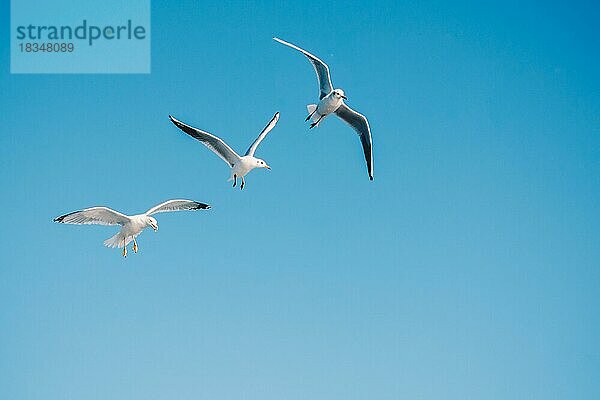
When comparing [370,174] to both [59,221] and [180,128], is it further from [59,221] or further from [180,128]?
[59,221]

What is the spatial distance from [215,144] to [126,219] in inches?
78.6

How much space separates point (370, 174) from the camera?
17953mm

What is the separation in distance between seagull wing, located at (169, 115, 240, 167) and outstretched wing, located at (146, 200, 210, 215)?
106 centimetres

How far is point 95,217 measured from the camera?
16.6 m

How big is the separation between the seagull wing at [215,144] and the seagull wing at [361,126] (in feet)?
7.70

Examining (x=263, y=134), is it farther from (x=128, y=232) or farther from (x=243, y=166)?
(x=128, y=232)

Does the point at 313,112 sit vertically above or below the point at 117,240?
above

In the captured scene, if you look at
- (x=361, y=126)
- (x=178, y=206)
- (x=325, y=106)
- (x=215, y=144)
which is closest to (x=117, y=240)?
(x=178, y=206)

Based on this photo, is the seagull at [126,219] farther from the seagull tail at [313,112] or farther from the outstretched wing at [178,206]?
the seagull tail at [313,112]

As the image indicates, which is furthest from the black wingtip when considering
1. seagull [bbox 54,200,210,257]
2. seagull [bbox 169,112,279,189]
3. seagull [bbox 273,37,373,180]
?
seagull [bbox 273,37,373,180]

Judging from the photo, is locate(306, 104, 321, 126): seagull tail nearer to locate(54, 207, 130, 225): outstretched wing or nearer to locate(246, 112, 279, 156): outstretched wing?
locate(246, 112, 279, 156): outstretched wing

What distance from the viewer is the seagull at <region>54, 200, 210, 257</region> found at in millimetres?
16375

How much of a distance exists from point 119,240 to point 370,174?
4615mm

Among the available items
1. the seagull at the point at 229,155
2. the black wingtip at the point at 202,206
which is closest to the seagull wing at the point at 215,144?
the seagull at the point at 229,155
